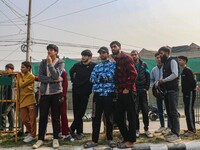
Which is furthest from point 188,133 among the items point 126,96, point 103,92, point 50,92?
point 50,92

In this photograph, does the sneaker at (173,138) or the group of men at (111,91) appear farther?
the sneaker at (173,138)

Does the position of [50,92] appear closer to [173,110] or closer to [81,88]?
[81,88]

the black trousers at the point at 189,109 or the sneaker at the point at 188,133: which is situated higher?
the black trousers at the point at 189,109

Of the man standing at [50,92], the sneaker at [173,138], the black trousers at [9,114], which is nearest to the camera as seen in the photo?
the man standing at [50,92]

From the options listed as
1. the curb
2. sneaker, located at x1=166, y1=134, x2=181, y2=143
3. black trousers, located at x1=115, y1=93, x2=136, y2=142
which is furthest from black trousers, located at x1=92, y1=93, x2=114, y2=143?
sneaker, located at x1=166, y1=134, x2=181, y2=143

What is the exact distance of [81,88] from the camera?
548cm

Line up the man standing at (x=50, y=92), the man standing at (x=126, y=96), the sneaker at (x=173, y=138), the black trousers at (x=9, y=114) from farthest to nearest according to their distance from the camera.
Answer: the black trousers at (x=9, y=114) < the sneaker at (x=173, y=138) < the man standing at (x=50, y=92) < the man standing at (x=126, y=96)

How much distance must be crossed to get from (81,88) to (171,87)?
1.82 meters

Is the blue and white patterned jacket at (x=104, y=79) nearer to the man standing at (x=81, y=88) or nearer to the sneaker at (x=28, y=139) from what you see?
the man standing at (x=81, y=88)

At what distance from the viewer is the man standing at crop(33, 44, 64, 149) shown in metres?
5.04

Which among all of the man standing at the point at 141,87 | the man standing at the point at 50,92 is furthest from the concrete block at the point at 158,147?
the man standing at the point at 50,92

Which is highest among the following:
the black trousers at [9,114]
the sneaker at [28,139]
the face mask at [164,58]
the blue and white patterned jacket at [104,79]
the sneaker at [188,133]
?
the face mask at [164,58]

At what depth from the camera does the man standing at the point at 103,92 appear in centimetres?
484

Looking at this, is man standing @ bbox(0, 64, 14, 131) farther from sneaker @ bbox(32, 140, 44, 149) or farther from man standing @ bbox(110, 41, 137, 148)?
man standing @ bbox(110, 41, 137, 148)
